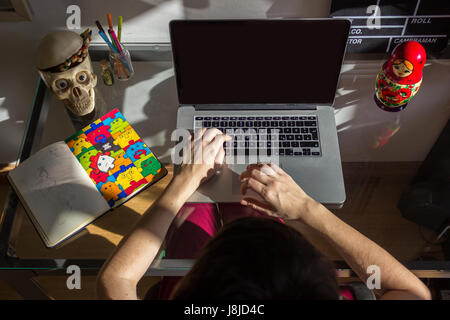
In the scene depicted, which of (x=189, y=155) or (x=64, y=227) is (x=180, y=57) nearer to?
(x=189, y=155)

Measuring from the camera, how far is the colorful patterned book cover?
3.47 feet

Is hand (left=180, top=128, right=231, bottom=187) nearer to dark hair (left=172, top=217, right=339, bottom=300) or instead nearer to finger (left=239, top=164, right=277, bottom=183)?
finger (left=239, top=164, right=277, bottom=183)

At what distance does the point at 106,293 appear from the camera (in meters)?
0.84

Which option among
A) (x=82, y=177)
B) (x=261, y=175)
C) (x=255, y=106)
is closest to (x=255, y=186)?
(x=261, y=175)

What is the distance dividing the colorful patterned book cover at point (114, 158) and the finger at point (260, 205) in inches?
10.7

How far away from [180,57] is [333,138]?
1.72 ft

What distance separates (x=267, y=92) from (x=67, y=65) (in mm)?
585

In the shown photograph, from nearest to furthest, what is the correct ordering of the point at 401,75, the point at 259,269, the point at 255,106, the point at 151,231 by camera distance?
A: the point at 259,269 → the point at 151,231 → the point at 401,75 → the point at 255,106

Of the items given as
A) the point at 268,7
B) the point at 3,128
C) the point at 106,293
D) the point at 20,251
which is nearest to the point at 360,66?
the point at 268,7

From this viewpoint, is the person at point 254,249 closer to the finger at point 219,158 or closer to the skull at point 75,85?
the finger at point 219,158

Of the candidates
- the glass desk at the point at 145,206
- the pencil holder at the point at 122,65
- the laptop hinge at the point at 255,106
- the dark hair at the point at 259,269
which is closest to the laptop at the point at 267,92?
the laptop hinge at the point at 255,106

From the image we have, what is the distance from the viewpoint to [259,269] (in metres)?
0.58

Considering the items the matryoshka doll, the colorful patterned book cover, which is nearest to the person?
the colorful patterned book cover

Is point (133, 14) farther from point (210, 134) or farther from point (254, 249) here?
point (254, 249)
